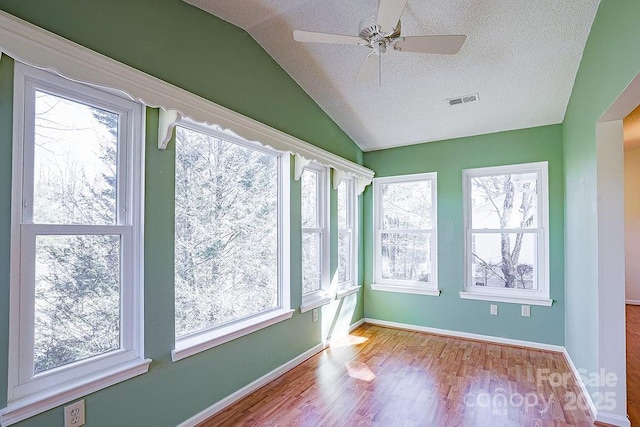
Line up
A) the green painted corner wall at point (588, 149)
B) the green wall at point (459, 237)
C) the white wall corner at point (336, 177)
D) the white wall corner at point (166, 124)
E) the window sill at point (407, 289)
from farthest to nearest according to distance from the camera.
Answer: the window sill at point (407, 289) < the white wall corner at point (336, 177) < the green wall at point (459, 237) < the white wall corner at point (166, 124) < the green painted corner wall at point (588, 149)

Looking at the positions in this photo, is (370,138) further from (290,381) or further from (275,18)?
(290,381)

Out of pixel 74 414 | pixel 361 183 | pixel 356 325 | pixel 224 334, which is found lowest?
pixel 356 325

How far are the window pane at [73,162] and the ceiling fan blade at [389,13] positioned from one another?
1.59 metres

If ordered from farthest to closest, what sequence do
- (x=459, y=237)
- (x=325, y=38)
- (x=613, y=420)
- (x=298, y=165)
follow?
(x=459, y=237) < (x=298, y=165) < (x=613, y=420) < (x=325, y=38)

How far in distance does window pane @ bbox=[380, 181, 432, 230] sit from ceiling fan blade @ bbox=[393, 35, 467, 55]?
257 centimetres

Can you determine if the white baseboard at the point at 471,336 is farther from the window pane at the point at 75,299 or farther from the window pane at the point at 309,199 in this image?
the window pane at the point at 75,299

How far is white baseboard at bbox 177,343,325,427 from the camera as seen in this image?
233 centimetres

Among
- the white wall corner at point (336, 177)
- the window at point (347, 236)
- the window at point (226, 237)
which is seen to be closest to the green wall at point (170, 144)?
the window at point (226, 237)

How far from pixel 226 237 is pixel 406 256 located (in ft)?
8.83

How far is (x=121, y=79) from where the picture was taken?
184cm

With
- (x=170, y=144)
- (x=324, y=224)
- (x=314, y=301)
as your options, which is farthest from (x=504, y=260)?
(x=170, y=144)

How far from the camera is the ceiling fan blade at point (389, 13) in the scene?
5.43 ft

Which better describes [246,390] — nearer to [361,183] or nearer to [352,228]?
[352,228]

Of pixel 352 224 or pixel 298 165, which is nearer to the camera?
pixel 298 165
